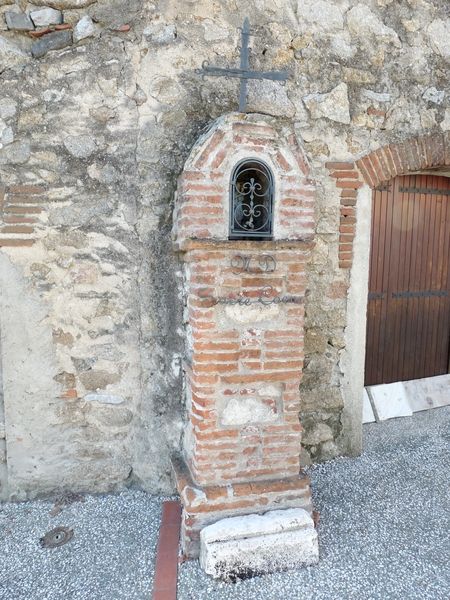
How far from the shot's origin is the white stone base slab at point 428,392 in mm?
4234

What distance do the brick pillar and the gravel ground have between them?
0.31 meters

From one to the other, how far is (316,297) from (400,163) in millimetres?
1222

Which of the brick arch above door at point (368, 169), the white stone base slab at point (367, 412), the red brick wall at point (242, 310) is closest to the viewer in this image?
the red brick wall at point (242, 310)

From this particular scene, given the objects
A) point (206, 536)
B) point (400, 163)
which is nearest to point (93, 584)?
point (206, 536)

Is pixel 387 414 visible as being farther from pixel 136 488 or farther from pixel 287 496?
pixel 136 488

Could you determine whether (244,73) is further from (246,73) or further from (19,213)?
(19,213)

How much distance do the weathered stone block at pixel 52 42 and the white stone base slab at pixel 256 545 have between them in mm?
3047

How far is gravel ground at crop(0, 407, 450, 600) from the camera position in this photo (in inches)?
86.8

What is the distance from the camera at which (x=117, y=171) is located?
2.78m

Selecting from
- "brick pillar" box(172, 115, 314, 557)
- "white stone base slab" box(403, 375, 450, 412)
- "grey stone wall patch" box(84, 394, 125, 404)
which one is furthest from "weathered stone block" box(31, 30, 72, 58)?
"white stone base slab" box(403, 375, 450, 412)

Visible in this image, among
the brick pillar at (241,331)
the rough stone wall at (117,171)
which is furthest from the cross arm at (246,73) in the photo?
the rough stone wall at (117,171)

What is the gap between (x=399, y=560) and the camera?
2400 mm

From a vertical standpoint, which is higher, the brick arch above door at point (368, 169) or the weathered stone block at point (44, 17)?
the weathered stone block at point (44, 17)

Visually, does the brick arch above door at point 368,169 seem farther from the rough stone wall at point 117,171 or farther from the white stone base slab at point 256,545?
the white stone base slab at point 256,545
